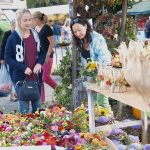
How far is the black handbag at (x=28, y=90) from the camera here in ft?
14.2

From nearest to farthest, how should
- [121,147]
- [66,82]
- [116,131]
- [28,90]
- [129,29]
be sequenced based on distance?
[121,147], [116,131], [28,90], [66,82], [129,29]

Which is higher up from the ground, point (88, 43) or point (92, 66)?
point (88, 43)

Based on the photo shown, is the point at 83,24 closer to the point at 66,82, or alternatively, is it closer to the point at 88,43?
the point at 88,43

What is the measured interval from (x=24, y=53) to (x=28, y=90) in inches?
15.9

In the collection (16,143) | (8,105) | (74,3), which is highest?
(74,3)

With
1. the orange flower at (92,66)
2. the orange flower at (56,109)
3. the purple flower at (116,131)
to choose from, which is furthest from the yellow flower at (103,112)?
the orange flower at (92,66)

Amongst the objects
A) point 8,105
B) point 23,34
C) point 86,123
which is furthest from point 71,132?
point 8,105

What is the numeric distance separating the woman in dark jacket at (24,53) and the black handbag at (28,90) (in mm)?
54

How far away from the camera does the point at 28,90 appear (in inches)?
171

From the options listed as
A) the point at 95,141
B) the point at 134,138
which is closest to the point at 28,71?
the point at 134,138

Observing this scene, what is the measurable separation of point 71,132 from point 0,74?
9.90 feet

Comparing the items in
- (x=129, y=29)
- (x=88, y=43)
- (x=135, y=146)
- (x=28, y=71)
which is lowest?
(x=135, y=146)

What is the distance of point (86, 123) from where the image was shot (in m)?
3.33

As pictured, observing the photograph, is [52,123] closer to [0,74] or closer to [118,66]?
[118,66]
